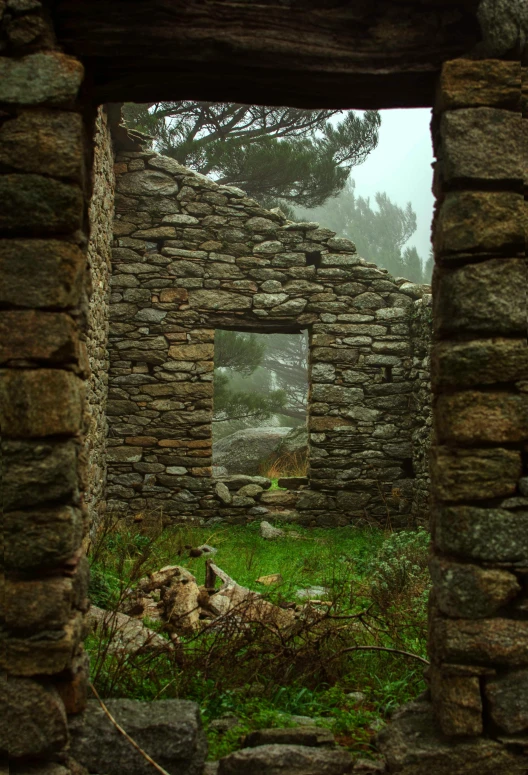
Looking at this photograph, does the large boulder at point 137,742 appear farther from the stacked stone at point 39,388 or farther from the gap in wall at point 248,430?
the gap in wall at point 248,430

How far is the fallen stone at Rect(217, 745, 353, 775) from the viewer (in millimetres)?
2477

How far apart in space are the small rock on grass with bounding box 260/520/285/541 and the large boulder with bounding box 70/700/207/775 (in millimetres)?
4376

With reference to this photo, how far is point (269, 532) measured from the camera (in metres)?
7.02

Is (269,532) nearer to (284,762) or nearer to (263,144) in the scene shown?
(284,762)

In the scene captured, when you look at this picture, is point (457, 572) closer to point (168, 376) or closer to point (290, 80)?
point (290, 80)

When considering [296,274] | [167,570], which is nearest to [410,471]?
[296,274]

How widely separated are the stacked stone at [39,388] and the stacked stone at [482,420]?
141cm

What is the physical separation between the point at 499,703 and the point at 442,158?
2082 mm

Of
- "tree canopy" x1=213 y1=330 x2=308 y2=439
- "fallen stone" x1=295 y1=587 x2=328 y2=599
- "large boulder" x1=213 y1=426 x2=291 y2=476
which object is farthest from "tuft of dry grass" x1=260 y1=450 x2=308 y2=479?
"fallen stone" x1=295 y1=587 x2=328 y2=599

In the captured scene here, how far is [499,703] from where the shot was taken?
2.42 meters

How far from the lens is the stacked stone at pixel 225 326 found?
734cm

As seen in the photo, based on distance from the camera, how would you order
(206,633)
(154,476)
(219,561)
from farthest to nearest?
1. (154,476)
2. (219,561)
3. (206,633)

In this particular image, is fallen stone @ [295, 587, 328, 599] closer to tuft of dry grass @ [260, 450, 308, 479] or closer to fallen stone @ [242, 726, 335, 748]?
fallen stone @ [242, 726, 335, 748]

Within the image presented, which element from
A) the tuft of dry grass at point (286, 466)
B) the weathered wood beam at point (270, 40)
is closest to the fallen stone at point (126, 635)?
the weathered wood beam at point (270, 40)
